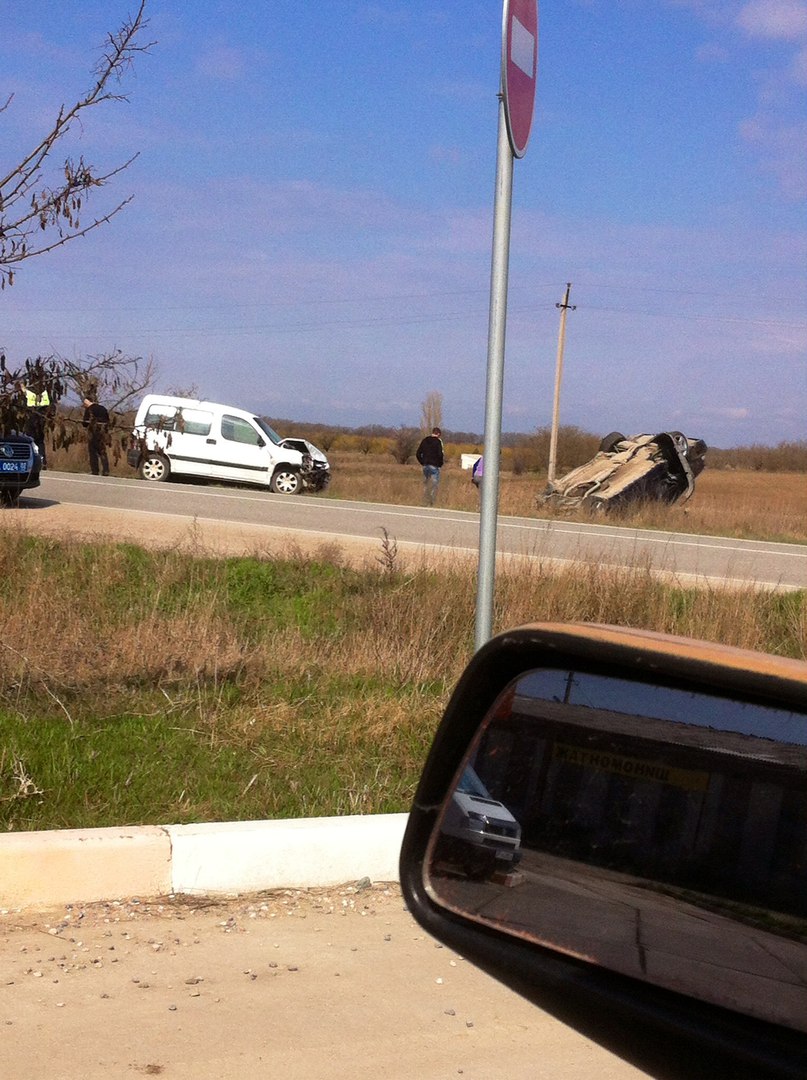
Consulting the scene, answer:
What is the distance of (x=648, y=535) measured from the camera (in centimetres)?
1950

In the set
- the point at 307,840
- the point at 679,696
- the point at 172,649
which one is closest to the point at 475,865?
the point at 679,696

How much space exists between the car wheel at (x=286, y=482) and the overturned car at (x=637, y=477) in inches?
219

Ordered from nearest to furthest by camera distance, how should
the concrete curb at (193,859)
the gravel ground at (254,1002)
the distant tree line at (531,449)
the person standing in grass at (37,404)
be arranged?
the gravel ground at (254,1002), the concrete curb at (193,859), the person standing in grass at (37,404), the distant tree line at (531,449)

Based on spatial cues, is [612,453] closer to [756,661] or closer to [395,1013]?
[395,1013]

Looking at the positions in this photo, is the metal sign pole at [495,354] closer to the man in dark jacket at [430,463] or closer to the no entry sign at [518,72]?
the no entry sign at [518,72]

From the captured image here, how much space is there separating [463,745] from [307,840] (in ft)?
9.96

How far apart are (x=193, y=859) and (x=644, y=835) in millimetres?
3349

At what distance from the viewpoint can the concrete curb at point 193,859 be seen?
4316 mm

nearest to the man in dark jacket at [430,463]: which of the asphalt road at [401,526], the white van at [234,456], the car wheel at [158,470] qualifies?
the asphalt road at [401,526]

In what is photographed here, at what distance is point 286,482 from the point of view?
1064 inches

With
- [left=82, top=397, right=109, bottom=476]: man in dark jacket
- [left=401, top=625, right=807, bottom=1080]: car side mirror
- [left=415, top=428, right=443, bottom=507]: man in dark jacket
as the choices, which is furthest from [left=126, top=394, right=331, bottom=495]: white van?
[left=401, top=625, right=807, bottom=1080]: car side mirror

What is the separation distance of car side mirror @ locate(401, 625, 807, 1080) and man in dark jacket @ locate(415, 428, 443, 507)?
24.1 metres

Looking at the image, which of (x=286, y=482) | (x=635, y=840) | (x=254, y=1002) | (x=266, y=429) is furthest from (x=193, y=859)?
(x=266, y=429)

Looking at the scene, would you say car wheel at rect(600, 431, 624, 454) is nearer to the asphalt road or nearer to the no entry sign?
the asphalt road
